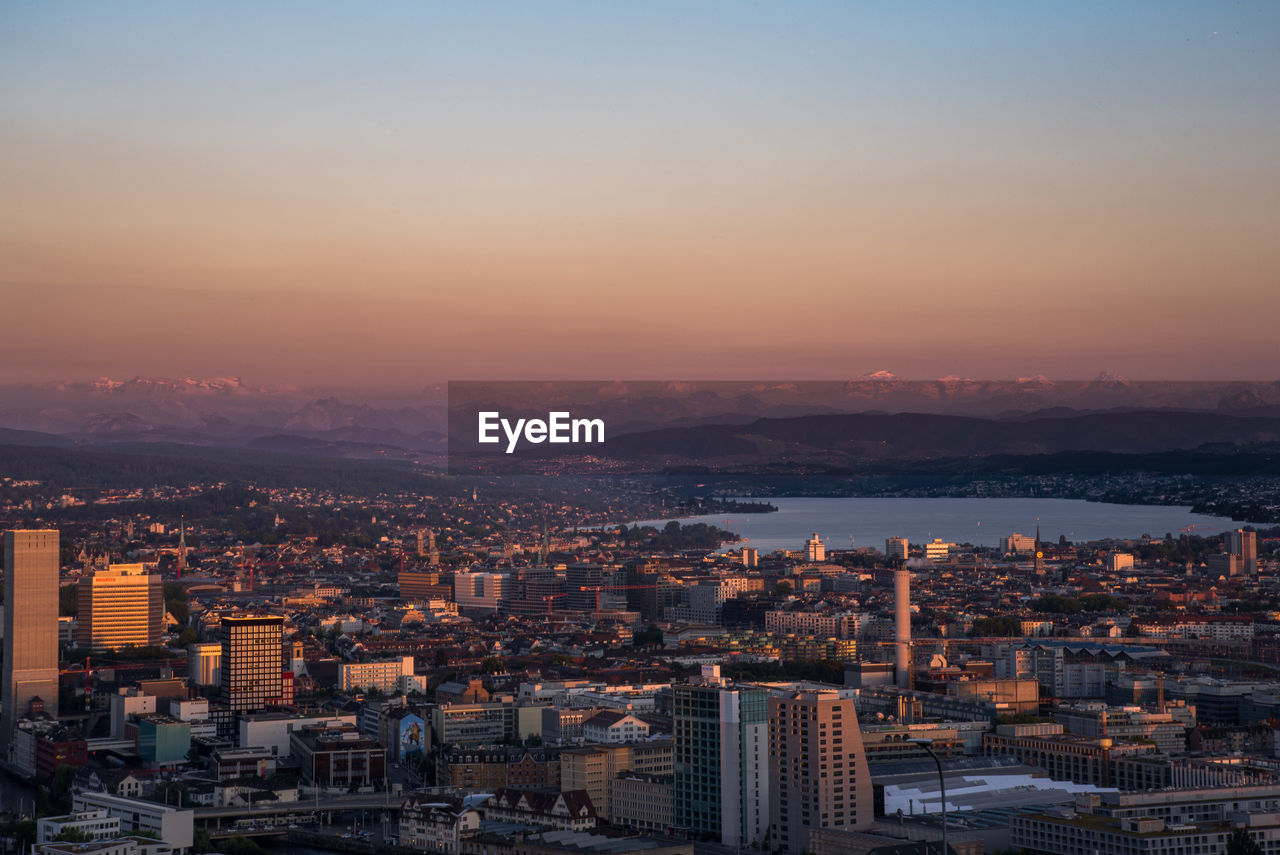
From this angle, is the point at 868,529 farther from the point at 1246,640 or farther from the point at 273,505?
the point at 1246,640

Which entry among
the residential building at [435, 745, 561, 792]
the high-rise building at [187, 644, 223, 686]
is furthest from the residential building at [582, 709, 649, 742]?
the high-rise building at [187, 644, 223, 686]

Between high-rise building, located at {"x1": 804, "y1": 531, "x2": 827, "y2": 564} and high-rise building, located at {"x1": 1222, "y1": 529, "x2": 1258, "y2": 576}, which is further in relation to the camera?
high-rise building, located at {"x1": 804, "y1": 531, "x2": 827, "y2": 564}

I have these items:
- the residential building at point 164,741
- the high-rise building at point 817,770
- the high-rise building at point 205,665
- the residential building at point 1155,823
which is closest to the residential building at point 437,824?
the high-rise building at point 817,770

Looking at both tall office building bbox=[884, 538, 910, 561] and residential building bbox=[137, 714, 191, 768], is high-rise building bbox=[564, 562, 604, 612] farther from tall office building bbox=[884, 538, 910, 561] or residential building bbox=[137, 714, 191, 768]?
residential building bbox=[137, 714, 191, 768]

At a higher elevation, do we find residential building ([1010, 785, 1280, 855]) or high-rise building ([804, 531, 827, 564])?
high-rise building ([804, 531, 827, 564])

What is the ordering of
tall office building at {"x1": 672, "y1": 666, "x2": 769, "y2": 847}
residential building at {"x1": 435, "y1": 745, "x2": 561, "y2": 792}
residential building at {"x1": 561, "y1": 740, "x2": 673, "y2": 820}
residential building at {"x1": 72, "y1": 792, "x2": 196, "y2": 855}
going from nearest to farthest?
tall office building at {"x1": 672, "y1": 666, "x2": 769, "y2": 847}, residential building at {"x1": 72, "y1": 792, "x2": 196, "y2": 855}, residential building at {"x1": 561, "y1": 740, "x2": 673, "y2": 820}, residential building at {"x1": 435, "y1": 745, "x2": 561, "y2": 792}
